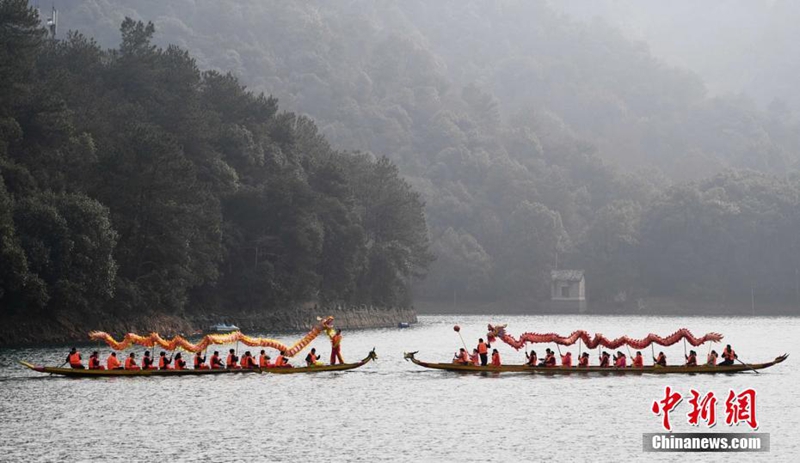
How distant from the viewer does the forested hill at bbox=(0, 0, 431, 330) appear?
74.6 metres

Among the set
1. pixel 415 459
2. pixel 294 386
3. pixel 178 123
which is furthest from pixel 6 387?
pixel 178 123

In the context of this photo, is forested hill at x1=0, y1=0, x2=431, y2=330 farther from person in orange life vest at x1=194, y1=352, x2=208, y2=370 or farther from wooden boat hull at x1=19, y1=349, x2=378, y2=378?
person in orange life vest at x1=194, y1=352, x2=208, y2=370

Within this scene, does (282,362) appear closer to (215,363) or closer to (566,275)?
(215,363)

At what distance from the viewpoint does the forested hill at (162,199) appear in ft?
245

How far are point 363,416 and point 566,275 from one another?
134954 mm

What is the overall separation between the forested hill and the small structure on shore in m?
48.5

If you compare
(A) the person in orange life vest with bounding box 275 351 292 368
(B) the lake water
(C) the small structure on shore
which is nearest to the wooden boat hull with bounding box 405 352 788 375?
(B) the lake water

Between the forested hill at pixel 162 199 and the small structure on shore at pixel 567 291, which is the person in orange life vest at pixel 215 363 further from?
the small structure on shore at pixel 567 291

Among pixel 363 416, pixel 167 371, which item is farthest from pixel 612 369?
pixel 167 371

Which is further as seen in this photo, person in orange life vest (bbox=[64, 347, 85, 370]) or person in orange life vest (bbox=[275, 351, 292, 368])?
person in orange life vest (bbox=[275, 351, 292, 368])

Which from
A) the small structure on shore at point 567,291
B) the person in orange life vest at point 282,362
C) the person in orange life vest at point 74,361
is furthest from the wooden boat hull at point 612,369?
the small structure on shore at point 567,291

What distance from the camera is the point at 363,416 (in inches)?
1873

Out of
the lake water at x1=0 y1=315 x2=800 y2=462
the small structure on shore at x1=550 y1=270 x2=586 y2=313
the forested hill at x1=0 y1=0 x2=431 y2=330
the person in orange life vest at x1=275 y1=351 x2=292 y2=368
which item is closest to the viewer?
the lake water at x1=0 y1=315 x2=800 y2=462

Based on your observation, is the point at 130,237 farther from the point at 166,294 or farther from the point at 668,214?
the point at 668,214
